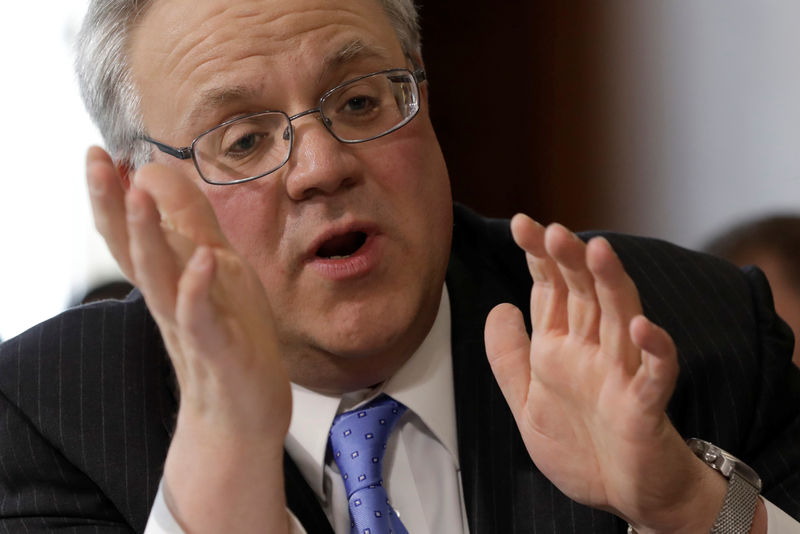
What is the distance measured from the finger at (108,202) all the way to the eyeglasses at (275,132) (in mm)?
372

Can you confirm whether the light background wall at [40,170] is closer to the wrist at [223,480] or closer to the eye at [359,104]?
the eye at [359,104]

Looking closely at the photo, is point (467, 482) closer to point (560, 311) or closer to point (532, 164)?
point (560, 311)

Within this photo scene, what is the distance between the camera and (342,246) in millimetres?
1307

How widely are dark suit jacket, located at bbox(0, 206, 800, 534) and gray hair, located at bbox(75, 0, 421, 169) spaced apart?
26 centimetres

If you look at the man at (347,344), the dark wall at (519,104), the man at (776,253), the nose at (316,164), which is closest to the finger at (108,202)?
the man at (347,344)

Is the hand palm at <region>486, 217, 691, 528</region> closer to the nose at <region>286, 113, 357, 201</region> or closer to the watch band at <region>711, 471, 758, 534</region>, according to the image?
the watch band at <region>711, 471, 758, 534</region>

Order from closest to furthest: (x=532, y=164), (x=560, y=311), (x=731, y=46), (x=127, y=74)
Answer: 1. (x=560, y=311)
2. (x=127, y=74)
3. (x=731, y=46)
4. (x=532, y=164)

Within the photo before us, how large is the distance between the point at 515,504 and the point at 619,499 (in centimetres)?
31

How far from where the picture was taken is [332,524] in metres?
1.33

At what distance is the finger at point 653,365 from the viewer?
877 millimetres

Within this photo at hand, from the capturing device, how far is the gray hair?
138cm

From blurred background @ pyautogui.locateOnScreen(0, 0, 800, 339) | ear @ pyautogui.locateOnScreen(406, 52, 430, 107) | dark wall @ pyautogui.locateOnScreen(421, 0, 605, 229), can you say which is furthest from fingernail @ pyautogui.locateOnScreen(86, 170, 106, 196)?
dark wall @ pyautogui.locateOnScreen(421, 0, 605, 229)

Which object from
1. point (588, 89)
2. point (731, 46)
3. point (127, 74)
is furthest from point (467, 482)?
point (588, 89)

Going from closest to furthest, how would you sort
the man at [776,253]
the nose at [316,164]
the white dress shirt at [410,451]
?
the nose at [316,164], the white dress shirt at [410,451], the man at [776,253]
